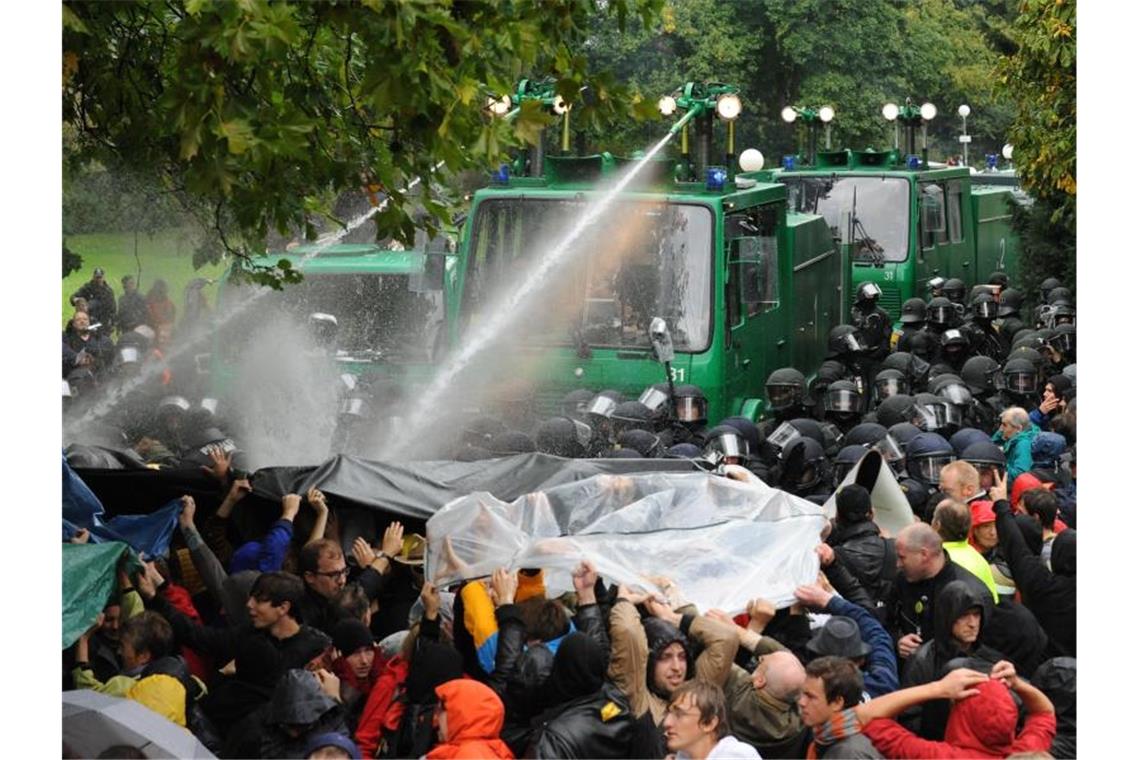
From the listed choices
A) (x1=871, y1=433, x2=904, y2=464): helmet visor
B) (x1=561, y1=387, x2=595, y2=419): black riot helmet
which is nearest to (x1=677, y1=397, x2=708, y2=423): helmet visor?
(x1=561, y1=387, x2=595, y2=419): black riot helmet

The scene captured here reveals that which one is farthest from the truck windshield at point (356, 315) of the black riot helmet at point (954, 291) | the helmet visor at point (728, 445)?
the black riot helmet at point (954, 291)

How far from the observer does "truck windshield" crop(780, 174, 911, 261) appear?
20281 mm

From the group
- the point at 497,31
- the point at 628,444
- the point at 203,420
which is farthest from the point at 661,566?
the point at 203,420

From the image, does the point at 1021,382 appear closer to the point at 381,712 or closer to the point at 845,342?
the point at 845,342

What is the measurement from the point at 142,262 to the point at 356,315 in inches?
238

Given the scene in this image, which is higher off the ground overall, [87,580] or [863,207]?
[863,207]

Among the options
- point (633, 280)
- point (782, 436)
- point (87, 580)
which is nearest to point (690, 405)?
point (782, 436)

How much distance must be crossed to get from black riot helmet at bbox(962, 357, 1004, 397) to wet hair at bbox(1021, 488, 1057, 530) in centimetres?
524

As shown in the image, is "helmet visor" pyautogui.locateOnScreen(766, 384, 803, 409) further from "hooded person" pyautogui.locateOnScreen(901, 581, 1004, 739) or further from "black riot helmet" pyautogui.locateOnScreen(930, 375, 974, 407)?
"hooded person" pyautogui.locateOnScreen(901, 581, 1004, 739)

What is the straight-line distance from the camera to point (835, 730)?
6.91 m

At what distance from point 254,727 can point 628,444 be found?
4893mm

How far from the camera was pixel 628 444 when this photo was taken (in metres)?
11.7

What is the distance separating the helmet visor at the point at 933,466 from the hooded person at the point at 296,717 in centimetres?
525

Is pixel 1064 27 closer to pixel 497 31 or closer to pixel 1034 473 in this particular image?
pixel 1034 473
